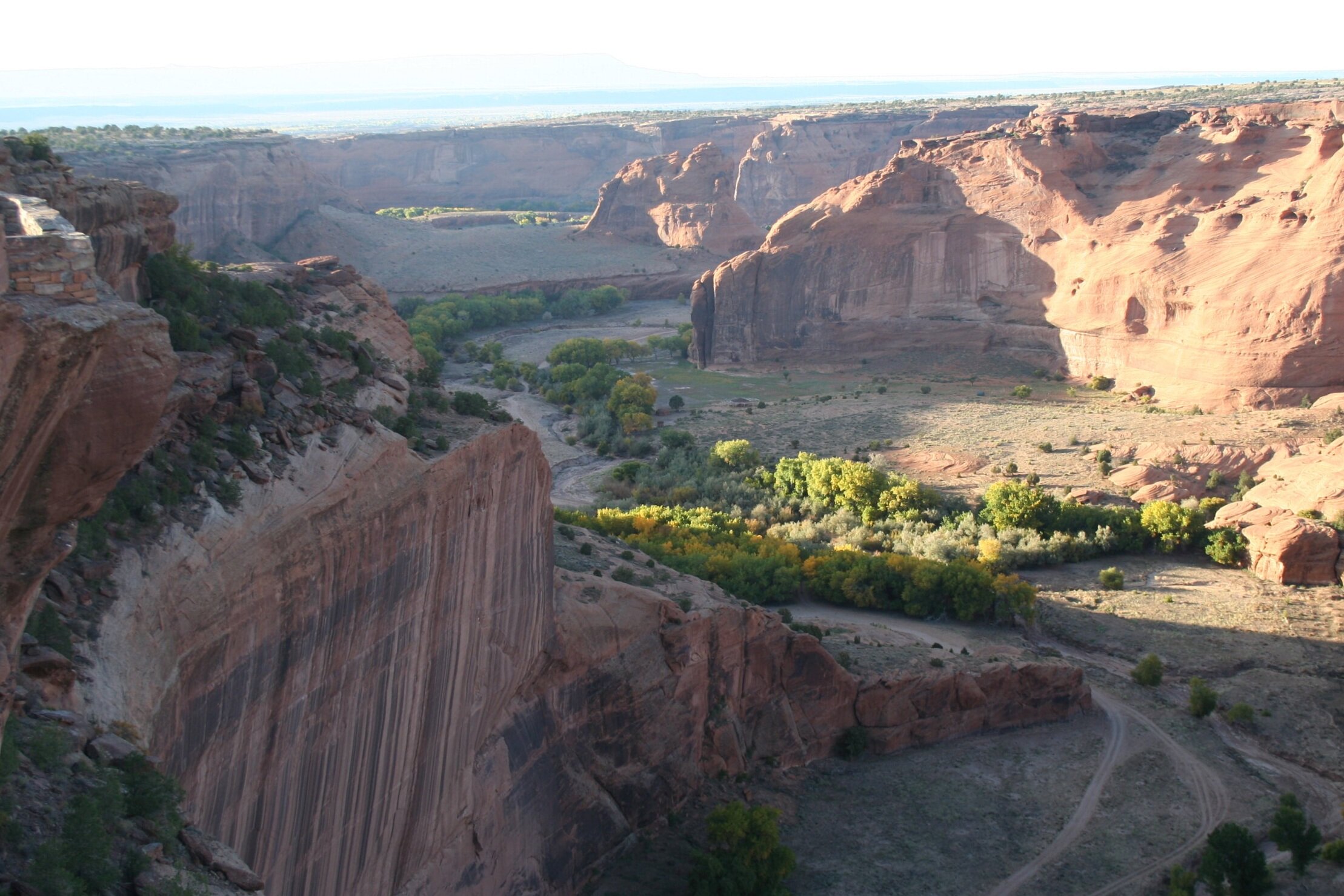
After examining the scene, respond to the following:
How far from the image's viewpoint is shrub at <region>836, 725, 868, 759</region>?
82.8 ft

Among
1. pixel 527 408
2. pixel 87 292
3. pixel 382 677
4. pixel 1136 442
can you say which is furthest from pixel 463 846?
pixel 527 408

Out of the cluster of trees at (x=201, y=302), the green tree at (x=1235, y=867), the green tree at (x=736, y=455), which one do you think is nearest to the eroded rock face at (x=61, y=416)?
the cluster of trees at (x=201, y=302)

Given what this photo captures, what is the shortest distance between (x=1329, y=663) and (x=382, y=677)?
24.9 m

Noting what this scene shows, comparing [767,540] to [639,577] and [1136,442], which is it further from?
[1136,442]

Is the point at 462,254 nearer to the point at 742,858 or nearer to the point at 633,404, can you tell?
the point at 633,404

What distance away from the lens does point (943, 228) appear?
61.0 m

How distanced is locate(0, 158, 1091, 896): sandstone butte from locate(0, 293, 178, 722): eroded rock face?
0.02m

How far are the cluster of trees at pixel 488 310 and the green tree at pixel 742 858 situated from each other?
52499mm

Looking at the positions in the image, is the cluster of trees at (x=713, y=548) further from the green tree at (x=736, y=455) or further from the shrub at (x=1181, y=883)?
the shrub at (x=1181, y=883)

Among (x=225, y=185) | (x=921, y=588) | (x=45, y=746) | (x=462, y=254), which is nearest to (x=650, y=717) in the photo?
(x=45, y=746)

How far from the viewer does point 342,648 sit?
583 inches

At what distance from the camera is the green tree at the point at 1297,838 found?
69.7 ft

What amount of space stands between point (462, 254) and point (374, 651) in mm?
85534

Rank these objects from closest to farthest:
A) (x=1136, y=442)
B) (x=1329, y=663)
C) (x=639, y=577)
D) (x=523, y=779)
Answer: (x=523, y=779), (x=639, y=577), (x=1329, y=663), (x=1136, y=442)
